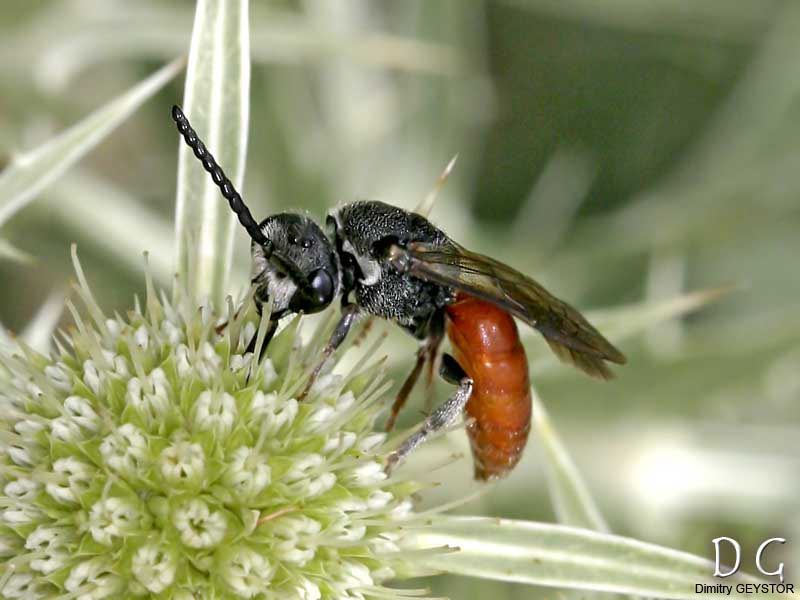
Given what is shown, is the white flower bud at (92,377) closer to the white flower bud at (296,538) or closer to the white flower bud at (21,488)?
the white flower bud at (21,488)

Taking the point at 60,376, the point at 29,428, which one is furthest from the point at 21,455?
the point at 60,376

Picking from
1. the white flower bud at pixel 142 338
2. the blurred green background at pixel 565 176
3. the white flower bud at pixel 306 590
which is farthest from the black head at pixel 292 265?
the blurred green background at pixel 565 176

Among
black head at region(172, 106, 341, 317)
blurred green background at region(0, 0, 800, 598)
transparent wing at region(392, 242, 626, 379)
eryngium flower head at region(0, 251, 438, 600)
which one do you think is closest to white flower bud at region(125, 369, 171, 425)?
eryngium flower head at region(0, 251, 438, 600)

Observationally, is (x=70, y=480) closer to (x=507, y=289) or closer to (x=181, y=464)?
(x=181, y=464)

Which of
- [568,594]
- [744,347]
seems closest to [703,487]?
[744,347]

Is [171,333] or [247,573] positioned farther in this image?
[171,333]

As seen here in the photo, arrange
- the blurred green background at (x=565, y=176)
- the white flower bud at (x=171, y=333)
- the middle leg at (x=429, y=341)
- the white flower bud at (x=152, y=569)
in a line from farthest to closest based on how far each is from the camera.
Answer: the blurred green background at (x=565, y=176) → the middle leg at (x=429, y=341) → the white flower bud at (x=171, y=333) → the white flower bud at (x=152, y=569)

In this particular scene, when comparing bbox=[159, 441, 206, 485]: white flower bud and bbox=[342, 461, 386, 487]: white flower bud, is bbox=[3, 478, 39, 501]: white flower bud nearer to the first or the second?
bbox=[159, 441, 206, 485]: white flower bud
